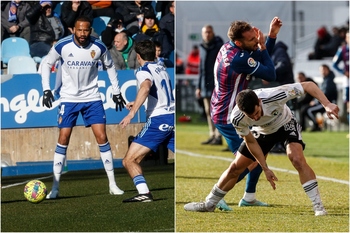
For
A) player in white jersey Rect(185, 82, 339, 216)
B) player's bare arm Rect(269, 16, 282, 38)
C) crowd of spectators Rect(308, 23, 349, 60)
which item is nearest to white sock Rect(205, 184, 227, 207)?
player in white jersey Rect(185, 82, 339, 216)

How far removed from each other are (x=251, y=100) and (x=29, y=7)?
1905mm

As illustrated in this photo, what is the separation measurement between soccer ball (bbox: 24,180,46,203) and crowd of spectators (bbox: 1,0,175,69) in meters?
0.94

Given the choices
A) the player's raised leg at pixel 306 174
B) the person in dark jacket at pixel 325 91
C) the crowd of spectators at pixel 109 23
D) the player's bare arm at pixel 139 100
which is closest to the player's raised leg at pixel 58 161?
the player's bare arm at pixel 139 100

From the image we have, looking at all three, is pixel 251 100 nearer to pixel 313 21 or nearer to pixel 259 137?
pixel 259 137

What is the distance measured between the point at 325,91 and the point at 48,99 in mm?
7320

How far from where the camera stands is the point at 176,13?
659 cm

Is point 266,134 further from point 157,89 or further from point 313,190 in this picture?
point 157,89

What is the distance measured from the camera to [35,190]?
6.48 meters

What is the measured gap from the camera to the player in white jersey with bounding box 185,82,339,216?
5.58 meters

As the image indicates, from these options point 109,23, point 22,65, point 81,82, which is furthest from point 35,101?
point 109,23

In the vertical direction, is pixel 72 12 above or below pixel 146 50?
above

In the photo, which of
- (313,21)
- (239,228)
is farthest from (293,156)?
(313,21)

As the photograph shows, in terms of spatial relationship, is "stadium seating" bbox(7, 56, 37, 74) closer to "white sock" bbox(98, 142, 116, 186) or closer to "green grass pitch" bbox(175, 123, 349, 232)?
"white sock" bbox(98, 142, 116, 186)

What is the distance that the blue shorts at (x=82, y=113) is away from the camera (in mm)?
6293
